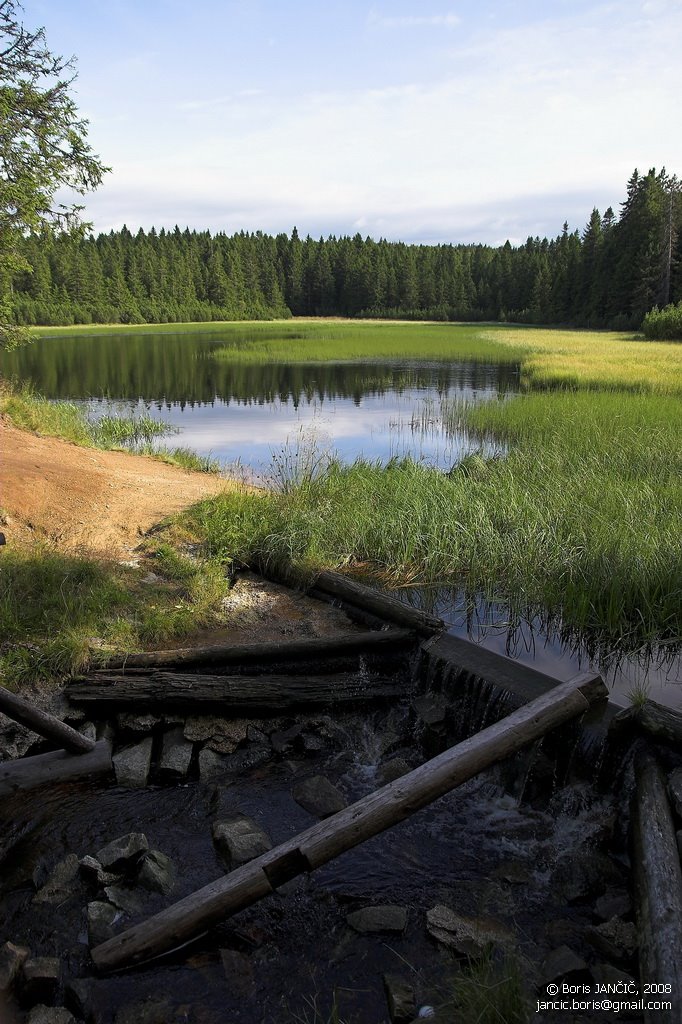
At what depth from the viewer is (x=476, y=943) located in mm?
4094

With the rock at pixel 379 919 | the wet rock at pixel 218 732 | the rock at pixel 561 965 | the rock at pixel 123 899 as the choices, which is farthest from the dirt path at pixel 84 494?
the rock at pixel 561 965

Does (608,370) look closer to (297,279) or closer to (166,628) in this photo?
(166,628)

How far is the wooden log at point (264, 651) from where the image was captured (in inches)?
264

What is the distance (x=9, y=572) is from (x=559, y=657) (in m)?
6.15

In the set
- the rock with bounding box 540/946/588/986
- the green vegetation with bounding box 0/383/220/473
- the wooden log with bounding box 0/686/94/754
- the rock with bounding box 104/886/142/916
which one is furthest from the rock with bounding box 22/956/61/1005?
the green vegetation with bounding box 0/383/220/473

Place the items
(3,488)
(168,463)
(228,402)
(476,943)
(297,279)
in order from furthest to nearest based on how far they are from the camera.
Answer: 1. (297,279)
2. (228,402)
3. (168,463)
4. (3,488)
5. (476,943)

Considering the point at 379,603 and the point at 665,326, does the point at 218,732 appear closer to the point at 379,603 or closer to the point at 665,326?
the point at 379,603

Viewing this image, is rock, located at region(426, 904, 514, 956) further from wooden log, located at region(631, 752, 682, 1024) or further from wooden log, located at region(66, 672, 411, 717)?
wooden log, located at region(66, 672, 411, 717)

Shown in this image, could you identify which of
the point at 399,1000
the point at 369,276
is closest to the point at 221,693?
the point at 399,1000

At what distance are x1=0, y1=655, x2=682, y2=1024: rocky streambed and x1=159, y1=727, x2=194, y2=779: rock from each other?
2cm

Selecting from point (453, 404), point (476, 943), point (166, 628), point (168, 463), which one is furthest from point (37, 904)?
point (453, 404)

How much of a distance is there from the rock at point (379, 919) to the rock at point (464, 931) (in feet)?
0.55

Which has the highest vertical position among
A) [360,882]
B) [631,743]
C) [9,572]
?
[9,572]

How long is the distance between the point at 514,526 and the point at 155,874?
267 inches
